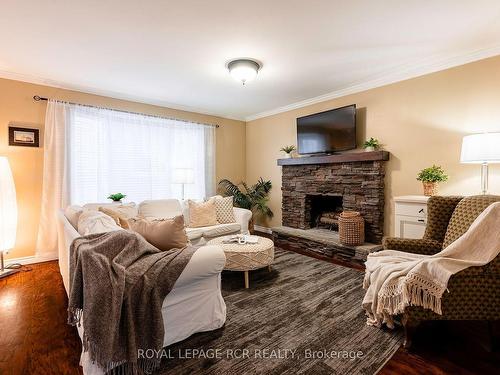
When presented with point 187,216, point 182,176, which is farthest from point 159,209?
point 182,176

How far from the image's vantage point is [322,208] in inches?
185

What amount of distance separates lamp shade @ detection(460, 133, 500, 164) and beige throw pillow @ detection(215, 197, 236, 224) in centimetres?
302

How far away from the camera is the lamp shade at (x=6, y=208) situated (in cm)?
297

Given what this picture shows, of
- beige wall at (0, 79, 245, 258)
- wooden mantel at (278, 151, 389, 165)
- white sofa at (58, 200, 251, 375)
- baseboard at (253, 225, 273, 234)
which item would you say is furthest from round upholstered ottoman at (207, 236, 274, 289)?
beige wall at (0, 79, 245, 258)

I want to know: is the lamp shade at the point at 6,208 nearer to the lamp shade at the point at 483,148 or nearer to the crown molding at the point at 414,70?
the crown molding at the point at 414,70

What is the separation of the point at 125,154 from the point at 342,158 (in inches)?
138

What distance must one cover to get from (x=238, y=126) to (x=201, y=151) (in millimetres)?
1184

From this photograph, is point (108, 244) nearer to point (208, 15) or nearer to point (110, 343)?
point (110, 343)

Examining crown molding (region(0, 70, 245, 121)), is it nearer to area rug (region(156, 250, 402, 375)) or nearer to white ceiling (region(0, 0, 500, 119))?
white ceiling (region(0, 0, 500, 119))

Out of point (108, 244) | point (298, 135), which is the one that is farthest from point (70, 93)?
point (298, 135)

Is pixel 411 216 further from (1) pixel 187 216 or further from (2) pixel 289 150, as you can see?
(1) pixel 187 216

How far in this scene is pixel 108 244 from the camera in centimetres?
161

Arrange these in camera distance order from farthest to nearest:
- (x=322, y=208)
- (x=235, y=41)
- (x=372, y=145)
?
(x=322, y=208), (x=372, y=145), (x=235, y=41)

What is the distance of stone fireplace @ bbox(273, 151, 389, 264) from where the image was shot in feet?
11.8
